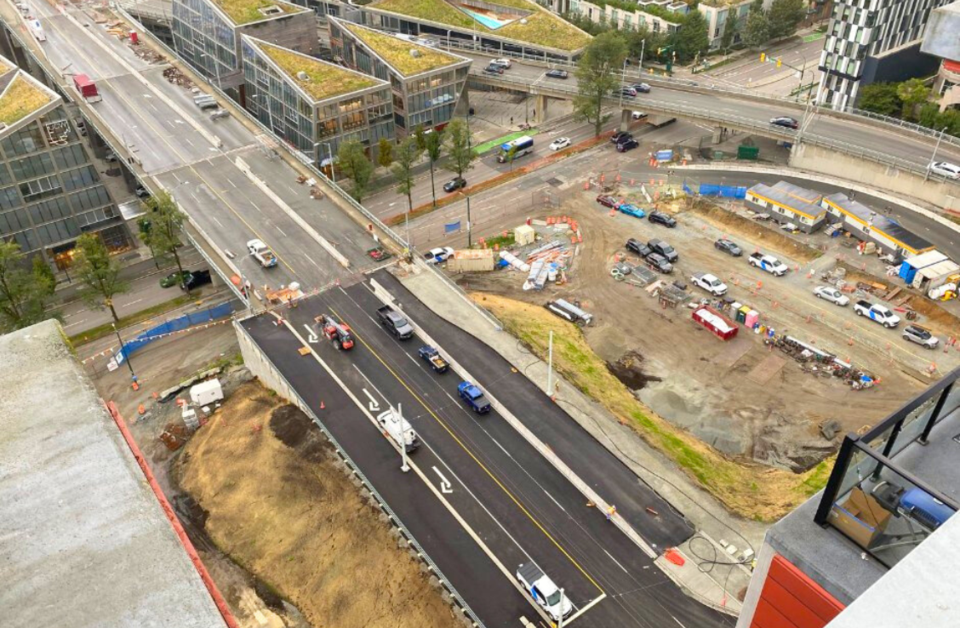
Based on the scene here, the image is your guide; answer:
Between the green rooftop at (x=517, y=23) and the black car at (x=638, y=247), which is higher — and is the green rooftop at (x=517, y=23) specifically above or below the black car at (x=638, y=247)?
above

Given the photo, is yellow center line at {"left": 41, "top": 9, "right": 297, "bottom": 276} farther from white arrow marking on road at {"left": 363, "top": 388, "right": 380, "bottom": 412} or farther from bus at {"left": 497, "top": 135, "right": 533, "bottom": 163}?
bus at {"left": 497, "top": 135, "right": 533, "bottom": 163}

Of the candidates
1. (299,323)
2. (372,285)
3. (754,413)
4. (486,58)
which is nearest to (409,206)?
(372,285)

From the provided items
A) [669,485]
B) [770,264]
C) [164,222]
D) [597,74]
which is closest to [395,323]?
[669,485]

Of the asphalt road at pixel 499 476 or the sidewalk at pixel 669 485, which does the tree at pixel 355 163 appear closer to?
the asphalt road at pixel 499 476

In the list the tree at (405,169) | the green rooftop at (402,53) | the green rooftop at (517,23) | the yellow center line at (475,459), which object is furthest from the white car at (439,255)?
the green rooftop at (517,23)

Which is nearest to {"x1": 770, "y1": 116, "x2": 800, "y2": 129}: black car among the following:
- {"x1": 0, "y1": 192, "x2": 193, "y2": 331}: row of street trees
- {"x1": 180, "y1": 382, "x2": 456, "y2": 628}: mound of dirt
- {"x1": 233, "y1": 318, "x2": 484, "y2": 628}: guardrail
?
{"x1": 233, "y1": 318, "x2": 484, "y2": 628}: guardrail

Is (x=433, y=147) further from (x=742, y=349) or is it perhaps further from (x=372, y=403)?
(x=742, y=349)
